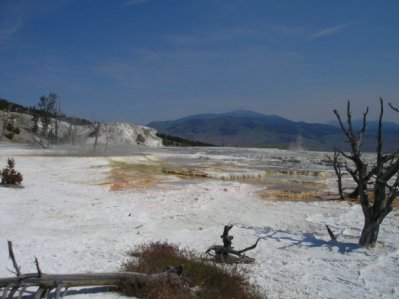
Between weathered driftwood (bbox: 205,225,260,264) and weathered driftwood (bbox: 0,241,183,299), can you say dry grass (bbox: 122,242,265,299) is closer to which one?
weathered driftwood (bbox: 0,241,183,299)

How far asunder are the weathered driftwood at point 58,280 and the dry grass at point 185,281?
0.45 feet

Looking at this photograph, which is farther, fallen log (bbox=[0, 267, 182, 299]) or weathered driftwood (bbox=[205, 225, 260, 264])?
weathered driftwood (bbox=[205, 225, 260, 264])

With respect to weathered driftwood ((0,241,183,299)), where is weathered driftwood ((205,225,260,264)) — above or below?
below

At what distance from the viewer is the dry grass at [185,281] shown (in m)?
6.89

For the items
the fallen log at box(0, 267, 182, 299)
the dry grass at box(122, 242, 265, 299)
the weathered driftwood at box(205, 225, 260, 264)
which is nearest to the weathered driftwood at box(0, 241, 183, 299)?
the fallen log at box(0, 267, 182, 299)

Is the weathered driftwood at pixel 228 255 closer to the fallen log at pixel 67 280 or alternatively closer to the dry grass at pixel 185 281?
the dry grass at pixel 185 281

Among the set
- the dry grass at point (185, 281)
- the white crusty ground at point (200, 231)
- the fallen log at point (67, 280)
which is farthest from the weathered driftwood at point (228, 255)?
the fallen log at point (67, 280)

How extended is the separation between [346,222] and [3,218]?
10796 mm

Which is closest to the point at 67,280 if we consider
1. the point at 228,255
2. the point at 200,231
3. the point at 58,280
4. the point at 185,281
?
the point at 58,280

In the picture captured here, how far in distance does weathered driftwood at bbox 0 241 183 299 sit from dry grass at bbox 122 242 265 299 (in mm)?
137

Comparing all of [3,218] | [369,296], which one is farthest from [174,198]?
[369,296]

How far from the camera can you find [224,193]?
67.2 feet

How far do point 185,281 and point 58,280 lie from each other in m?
2.07

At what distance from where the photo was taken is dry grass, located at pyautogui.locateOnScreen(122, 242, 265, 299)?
6.89 meters
